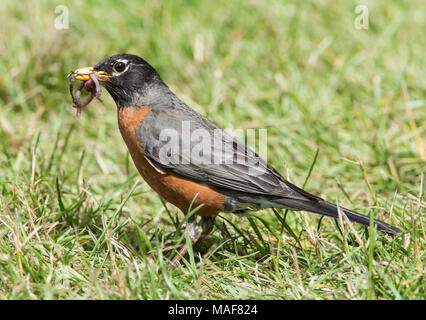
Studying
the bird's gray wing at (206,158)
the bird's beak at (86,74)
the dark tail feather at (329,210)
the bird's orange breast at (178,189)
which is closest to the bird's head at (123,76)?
the bird's beak at (86,74)

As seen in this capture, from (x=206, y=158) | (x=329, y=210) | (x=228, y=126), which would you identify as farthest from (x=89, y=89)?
(x=329, y=210)

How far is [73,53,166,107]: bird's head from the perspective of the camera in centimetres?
435

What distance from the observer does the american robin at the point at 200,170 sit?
12.9ft

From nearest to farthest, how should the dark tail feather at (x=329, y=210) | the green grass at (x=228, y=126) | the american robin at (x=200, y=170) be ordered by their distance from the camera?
1. the green grass at (x=228, y=126)
2. the dark tail feather at (x=329, y=210)
3. the american robin at (x=200, y=170)

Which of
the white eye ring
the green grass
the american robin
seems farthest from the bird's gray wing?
the white eye ring

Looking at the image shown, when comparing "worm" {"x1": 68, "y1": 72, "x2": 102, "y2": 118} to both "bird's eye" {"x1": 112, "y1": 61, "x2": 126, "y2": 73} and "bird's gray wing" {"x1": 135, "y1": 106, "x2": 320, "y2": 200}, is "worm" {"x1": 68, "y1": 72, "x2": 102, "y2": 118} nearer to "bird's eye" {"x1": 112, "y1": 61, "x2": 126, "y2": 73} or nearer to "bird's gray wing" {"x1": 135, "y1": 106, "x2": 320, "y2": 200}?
"bird's eye" {"x1": 112, "y1": 61, "x2": 126, "y2": 73}

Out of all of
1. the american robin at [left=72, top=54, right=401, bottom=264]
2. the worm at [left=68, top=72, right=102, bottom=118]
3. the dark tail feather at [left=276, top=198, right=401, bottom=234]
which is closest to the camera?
the dark tail feather at [left=276, top=198, right=401, bottom=234]

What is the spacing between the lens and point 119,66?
4.35 m

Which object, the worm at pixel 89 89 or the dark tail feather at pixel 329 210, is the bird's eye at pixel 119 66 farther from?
the dark tail feather at pixel 329 210

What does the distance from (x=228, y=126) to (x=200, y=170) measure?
1806 mm

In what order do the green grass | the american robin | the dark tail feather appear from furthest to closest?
1. the american robin
2. the dark tail feather
3. the green grass

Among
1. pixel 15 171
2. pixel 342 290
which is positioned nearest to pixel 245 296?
pixel 342 290

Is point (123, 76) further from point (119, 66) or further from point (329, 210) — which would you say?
point (329, 210)

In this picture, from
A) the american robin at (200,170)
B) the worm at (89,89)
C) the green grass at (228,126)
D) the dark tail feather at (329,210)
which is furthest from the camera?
the worm at (89,89)
